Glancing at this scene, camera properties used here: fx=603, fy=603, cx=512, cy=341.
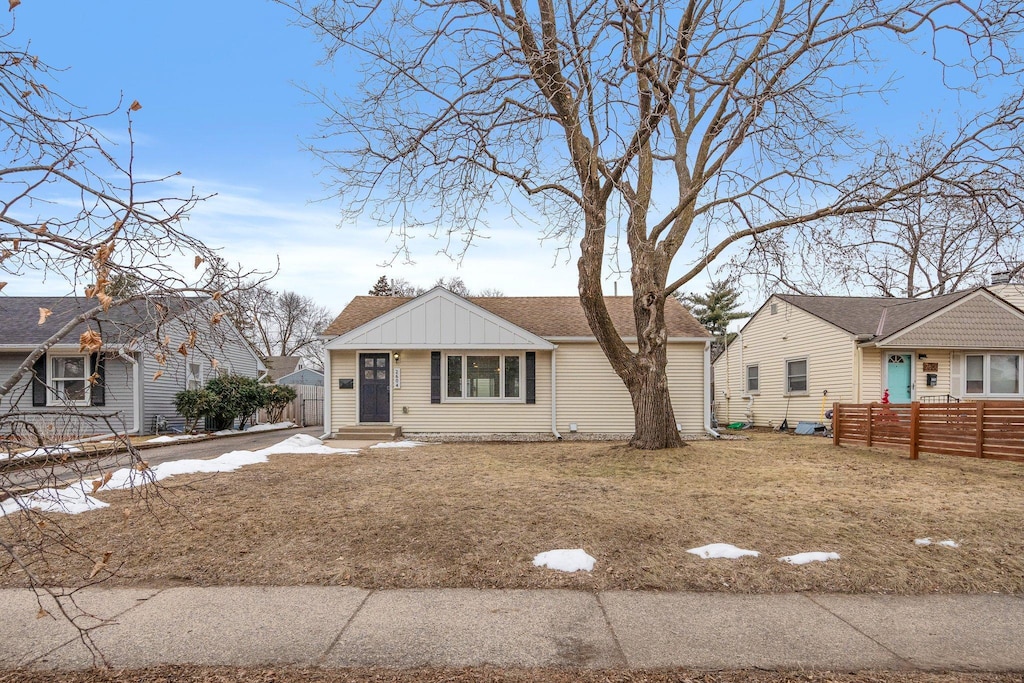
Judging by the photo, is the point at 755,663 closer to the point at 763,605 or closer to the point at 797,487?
the point at 763,605

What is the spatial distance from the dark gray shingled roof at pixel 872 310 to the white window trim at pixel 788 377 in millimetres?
1497

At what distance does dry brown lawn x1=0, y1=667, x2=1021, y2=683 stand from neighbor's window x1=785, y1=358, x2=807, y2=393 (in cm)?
1601

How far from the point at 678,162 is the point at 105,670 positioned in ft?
37.8

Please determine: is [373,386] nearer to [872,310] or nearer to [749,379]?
[749,379]

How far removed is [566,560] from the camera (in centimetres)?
489

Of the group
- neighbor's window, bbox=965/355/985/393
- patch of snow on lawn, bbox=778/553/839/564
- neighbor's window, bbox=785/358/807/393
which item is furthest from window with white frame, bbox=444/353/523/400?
neighbor's window, bbox=965/355/985/393

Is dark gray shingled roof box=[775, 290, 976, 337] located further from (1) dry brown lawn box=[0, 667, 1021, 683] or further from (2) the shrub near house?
(2) the shrub near house

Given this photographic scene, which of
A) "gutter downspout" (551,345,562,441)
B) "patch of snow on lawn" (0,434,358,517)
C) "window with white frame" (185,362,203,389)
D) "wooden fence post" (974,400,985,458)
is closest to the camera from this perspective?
"patch of snow on lawn" (0,434,358,517)

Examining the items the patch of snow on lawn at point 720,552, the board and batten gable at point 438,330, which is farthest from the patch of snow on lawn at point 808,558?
the board and batten gable at point 438,330

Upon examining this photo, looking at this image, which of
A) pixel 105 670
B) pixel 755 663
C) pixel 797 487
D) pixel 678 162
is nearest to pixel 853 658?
pixel 755 663

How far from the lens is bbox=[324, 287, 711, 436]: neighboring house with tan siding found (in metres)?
14.3

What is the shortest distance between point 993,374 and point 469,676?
18.7 meters

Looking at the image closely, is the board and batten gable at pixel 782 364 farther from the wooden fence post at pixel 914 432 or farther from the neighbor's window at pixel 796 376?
the wooden fence post at pixel 914 432

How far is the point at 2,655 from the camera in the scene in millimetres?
3469
